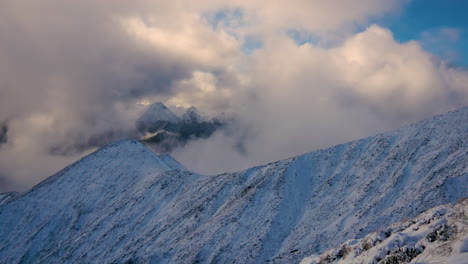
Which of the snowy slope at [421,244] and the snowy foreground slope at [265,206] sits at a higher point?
the snowy foreground slope at [265,206]

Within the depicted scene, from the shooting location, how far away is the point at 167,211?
9575 cm

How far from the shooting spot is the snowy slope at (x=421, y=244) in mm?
17781

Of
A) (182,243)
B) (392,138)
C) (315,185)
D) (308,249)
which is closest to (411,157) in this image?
(392,138)

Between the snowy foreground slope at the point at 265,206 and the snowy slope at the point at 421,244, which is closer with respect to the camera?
the snowy slope at the point at 421,244

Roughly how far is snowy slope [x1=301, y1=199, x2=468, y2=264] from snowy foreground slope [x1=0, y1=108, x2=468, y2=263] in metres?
31.9

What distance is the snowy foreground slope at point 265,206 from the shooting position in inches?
2494

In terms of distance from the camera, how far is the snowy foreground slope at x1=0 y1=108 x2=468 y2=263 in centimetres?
6334

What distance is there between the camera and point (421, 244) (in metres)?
21.6

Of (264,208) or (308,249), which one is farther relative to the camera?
(264,208)

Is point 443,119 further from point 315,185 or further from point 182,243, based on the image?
point 182,243

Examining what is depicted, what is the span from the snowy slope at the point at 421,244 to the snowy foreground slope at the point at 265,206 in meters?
31.9

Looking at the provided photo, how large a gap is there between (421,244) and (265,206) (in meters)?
57.9

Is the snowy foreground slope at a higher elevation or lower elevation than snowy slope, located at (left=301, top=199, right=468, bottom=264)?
higher

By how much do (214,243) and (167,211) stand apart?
2872cm
